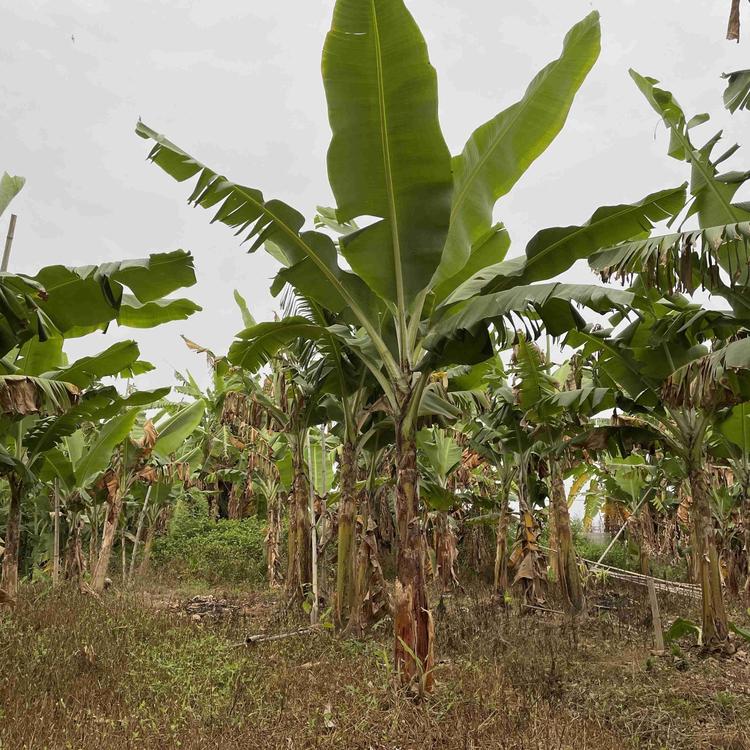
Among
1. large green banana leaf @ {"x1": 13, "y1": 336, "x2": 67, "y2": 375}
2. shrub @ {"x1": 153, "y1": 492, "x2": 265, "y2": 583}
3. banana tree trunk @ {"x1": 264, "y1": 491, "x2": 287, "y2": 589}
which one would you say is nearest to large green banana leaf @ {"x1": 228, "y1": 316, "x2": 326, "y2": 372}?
large green banana leaf @ {"x1": 13, "y1": 336, "x2": 67, "y2": 375}

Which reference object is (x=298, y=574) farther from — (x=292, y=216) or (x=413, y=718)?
(x=292, y=216)

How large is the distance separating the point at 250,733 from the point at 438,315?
343 cm

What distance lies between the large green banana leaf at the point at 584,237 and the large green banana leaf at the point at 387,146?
0.73 m

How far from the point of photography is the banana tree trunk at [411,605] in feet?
15.4

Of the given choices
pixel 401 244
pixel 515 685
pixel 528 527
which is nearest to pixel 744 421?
pixel 528 527

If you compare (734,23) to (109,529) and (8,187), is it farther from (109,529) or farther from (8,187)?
(109,529)

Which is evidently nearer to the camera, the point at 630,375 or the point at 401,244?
the point at 401,244

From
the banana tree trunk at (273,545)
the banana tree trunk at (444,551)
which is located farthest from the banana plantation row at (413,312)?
the banana tree trunk at (273,545)

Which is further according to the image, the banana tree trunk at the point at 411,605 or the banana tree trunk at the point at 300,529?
the banana tree trunk at the point at 300,529

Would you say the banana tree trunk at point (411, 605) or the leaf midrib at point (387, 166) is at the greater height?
the leaf midrib at point (387, 166)

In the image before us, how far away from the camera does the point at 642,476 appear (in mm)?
15641

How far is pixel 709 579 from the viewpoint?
22.5 ft

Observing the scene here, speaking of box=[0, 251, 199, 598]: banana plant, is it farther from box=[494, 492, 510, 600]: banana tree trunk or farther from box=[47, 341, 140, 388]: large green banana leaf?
box=[494, 492, 510, 600]: banana tree trunk

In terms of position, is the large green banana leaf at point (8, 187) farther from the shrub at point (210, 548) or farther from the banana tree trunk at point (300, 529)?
the shrub at point (210, 548)
